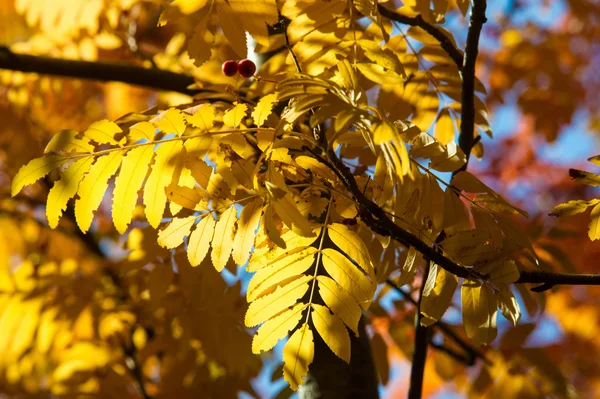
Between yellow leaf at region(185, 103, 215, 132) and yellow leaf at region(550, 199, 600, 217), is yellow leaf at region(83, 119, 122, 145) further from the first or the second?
yellow leaf at region(550, 199, 600, 217)

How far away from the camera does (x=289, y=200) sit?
4.15ft

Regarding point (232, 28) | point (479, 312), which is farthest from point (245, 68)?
point (479, 312)

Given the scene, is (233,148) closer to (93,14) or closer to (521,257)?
(521,257)

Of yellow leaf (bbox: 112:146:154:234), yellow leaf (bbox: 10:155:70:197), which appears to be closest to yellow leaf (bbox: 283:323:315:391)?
yellow leaf (bbox: 112:146:154:234)

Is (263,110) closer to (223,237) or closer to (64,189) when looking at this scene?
(223,237)

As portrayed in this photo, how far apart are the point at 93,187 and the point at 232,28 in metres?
0.51

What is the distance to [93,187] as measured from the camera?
1.55 m

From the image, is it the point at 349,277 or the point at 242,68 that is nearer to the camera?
the point at 349,277

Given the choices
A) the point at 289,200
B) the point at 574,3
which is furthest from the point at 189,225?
the point at 574,3

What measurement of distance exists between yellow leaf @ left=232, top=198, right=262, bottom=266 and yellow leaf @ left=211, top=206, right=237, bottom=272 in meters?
0.06

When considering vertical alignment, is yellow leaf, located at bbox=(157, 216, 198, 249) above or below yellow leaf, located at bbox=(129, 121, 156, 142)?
below

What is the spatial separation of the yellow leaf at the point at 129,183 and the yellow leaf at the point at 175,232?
4.9 inches

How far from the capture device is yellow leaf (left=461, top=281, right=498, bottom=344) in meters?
1.49

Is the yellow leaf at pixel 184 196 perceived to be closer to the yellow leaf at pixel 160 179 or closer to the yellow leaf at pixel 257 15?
the yellow leaf at pixel 160 179
